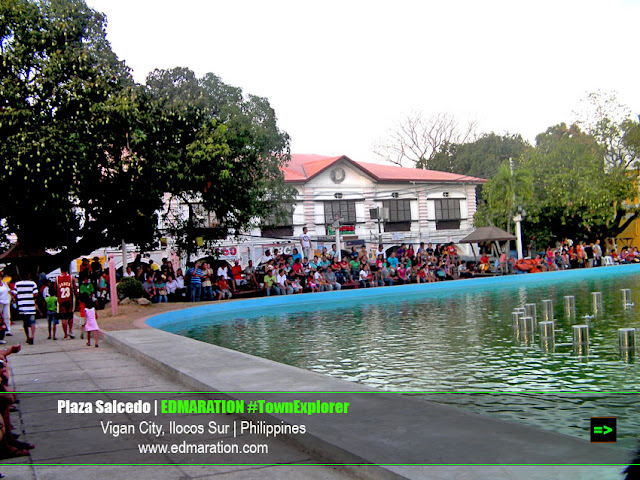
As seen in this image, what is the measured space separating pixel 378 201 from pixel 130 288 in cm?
2687

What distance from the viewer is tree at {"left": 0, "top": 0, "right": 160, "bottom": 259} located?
18.4 m

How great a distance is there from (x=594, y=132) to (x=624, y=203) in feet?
21.5

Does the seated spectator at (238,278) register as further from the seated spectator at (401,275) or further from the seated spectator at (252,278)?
the seated spectator at (401,275)

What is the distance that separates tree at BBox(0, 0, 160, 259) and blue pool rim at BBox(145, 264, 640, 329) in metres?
4.91

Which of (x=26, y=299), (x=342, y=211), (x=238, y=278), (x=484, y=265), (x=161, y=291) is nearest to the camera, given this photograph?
(x=26, y=299)

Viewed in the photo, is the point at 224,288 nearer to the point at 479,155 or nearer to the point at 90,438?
the point at 90,438

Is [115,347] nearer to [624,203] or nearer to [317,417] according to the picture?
[317,417]

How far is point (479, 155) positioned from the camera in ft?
178

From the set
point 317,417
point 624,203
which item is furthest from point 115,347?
point 624,203

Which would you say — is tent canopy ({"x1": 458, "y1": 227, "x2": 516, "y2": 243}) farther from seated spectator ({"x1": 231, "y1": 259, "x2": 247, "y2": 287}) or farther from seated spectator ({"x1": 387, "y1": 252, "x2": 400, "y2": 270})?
seated spectator ({"x1": 231, "y1": 259, "x2": 247, "y2": 287})

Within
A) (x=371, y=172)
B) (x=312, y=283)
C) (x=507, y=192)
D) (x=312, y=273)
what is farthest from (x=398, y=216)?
(x=312, y=283)

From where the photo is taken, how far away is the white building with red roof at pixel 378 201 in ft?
137

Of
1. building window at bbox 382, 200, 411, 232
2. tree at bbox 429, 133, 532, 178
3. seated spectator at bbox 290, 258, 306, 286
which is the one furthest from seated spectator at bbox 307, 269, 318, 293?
tree at bbox 429, 133, 532, 178

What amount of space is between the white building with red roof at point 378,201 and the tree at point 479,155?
24.5 feet
